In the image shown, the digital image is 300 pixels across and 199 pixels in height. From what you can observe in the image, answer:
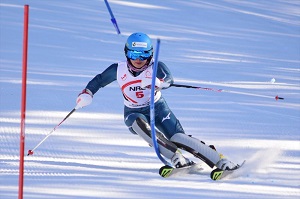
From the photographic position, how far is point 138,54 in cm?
584

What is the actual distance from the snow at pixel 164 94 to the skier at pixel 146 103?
19 centimetres

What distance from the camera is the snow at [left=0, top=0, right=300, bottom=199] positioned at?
17.6 feet

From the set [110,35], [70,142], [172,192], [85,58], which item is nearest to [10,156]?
[70,142]

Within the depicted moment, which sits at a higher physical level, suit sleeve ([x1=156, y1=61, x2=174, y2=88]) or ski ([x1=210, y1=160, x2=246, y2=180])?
suit sleeve ([x1=156, y1=61, x2=174, y2=88])

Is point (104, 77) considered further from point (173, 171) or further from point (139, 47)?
point (173, 171)

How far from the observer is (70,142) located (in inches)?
254

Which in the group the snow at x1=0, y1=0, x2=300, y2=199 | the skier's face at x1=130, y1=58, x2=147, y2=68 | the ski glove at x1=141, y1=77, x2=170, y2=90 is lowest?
the snow at x1=0, y1=0, x2=300, y2=199

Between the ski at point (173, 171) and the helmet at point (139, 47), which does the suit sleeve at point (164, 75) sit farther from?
the ski at point (173, 171)

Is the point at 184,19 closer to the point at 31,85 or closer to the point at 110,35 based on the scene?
the point at 110,35

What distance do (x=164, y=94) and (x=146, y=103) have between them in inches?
119

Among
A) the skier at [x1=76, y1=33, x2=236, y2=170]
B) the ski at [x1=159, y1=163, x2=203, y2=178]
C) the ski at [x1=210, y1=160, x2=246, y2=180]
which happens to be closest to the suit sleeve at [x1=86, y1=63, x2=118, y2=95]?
the skier at [x1=76, y1=33, x2=236, y2=170]

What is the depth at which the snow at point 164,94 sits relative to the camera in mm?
5367

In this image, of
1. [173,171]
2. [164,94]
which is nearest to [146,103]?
[173,171]

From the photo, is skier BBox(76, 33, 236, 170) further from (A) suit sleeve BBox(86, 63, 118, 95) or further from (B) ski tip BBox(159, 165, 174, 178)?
(B) ski tip BBox(159, 165, 174, 178)
